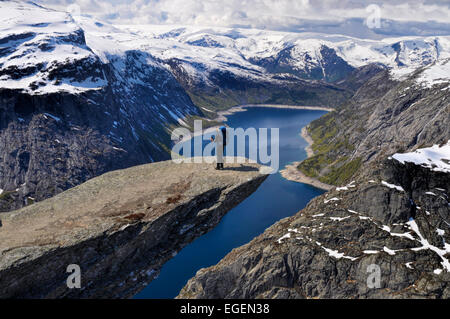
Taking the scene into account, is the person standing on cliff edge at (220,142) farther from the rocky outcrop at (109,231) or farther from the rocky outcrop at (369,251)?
the rocky outcrop at (369,251)

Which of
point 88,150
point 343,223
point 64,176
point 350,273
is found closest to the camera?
point 350,273

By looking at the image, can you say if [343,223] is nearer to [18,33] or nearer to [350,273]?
[350,273]

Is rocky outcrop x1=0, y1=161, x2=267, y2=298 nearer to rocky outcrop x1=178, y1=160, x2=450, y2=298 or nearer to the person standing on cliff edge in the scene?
the person standing on cliff edge

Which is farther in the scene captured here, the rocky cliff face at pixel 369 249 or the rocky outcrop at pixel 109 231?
the rocky cliff face at pixel 369 249

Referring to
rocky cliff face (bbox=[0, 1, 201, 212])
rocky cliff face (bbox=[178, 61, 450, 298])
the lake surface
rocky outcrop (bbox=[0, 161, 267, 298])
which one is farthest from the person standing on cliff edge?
rocky cliff face (bbox=[0, 1, 201, 212])

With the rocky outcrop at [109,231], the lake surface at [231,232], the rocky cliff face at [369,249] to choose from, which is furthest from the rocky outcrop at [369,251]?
the rocky outcrop at [109,231]
